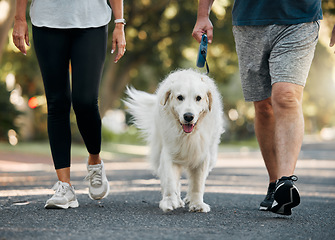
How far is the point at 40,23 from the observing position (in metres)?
4.33

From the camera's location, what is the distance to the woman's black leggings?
436cm

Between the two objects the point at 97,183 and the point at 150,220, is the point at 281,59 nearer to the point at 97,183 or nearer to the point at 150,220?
the point at 150,220

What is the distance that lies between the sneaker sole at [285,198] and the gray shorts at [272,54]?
849 mm

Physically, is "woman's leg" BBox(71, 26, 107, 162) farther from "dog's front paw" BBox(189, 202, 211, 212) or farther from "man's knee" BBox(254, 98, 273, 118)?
"man's knee" BBox(254, 98, 273, 118)

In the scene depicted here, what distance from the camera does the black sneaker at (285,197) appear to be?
12.1 feet

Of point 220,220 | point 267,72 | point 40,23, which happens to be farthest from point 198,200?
point 40,23

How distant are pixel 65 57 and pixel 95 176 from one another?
3.44 feet

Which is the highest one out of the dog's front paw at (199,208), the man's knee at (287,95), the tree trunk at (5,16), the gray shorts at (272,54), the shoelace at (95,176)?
the tree trunk at (5,16)

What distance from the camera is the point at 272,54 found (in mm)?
4270

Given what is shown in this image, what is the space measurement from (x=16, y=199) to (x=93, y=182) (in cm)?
83

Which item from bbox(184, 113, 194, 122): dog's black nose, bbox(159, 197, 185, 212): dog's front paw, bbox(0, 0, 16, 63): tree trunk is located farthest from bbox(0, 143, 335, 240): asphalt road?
bbox(0, 0, 16, 63): tree trunk

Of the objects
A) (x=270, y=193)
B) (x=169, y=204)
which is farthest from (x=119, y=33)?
(x=270, y=193)

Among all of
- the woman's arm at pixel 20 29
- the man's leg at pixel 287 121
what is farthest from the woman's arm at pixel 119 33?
the man's leg at pixel 287 121

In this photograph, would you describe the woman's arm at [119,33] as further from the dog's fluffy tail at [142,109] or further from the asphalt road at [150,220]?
the asphalt road at [150,220]
